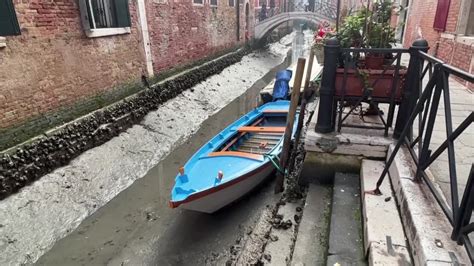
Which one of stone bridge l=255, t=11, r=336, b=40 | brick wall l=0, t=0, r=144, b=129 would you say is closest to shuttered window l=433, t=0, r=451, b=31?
brick wall l=0, t=0, r=144, b=129

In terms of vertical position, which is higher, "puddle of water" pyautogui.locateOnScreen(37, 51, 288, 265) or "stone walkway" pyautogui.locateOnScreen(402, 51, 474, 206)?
"stone walkway" pyautogui.locateOnScreen(402, 51, 474, 206)

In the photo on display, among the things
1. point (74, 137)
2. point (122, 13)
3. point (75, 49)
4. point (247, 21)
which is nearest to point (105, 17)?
point (122, 13)

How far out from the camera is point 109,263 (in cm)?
365

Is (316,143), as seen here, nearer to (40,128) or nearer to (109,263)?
(109,263)

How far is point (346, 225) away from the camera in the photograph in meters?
2.41

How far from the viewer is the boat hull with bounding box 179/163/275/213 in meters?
3.74

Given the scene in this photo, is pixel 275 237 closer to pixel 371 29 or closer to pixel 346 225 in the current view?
pixel 346 225

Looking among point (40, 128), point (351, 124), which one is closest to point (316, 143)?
point (351, 124)

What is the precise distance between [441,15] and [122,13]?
6.30 metres

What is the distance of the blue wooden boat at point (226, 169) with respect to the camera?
3768 millimetres

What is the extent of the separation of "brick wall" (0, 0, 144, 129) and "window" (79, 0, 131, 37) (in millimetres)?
121

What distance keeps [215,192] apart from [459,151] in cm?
249

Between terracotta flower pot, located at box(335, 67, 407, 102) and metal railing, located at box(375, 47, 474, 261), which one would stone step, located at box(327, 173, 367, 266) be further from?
terracotta flower pot, located at box(335, 67, 407, 102)

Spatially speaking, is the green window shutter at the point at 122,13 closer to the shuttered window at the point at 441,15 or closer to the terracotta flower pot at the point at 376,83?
the terracotta flower pot at the point at 376,83
